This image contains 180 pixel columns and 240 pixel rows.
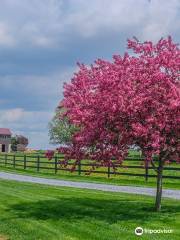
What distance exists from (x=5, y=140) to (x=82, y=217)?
122 metres

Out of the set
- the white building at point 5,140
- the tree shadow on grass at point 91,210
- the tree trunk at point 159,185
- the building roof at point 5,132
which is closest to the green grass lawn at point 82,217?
the tree shadow on grass at point 91,210

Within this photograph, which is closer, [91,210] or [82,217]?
[82,217]

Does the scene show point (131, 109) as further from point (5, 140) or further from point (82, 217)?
point (5, 140)

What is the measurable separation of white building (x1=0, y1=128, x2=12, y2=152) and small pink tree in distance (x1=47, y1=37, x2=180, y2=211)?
386 feet

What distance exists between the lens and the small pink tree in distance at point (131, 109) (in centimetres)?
1428

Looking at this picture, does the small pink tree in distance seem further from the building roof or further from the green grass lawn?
the building roof

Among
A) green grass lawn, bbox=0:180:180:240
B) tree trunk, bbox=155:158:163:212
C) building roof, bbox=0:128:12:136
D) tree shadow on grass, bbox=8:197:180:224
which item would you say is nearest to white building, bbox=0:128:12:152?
building roof, bbox=0:128:12:136

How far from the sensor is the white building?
132 meters

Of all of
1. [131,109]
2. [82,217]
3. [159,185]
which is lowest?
[82,217]

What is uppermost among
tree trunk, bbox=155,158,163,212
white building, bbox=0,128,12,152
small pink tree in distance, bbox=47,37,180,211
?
white building, bbox=0,128,12,152

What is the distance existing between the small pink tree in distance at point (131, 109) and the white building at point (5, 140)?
118 metres

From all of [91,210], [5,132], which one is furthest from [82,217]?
[5,132]

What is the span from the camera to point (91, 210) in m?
16.7

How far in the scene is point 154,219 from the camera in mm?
14367
